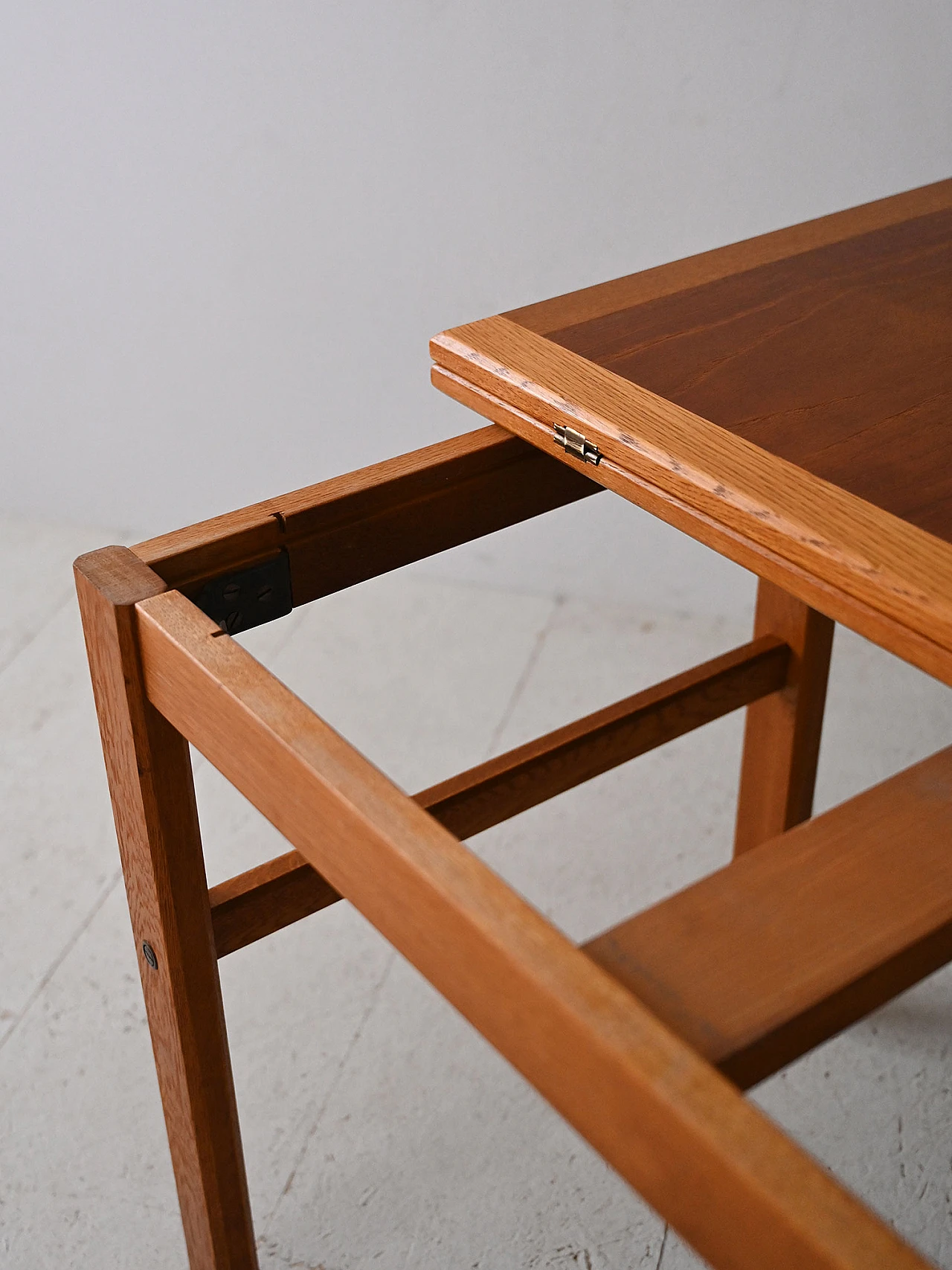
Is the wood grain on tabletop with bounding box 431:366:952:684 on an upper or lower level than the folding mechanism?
upper

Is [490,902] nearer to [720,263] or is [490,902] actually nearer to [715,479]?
[715,479]

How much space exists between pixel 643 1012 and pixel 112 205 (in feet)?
5.40

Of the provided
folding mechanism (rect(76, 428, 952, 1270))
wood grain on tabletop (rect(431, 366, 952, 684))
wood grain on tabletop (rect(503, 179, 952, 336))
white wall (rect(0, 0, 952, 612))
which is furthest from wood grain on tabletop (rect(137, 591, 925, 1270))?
white wall (rect(0, 0, 952, 612))

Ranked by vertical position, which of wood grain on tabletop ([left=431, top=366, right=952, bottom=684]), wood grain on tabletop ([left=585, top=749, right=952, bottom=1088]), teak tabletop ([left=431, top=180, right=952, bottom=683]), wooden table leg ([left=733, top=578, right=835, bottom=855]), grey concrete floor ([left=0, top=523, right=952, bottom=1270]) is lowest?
grey concrete floor ([left=0, top=523, right=952, bottom=1270])

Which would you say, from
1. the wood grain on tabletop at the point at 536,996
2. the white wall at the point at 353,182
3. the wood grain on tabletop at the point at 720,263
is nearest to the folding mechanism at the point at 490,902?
the wood grain on tabletop at the point at 536,996

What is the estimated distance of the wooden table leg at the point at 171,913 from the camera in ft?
2.20

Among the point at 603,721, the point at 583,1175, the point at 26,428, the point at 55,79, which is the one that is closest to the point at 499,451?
the point at 603,721

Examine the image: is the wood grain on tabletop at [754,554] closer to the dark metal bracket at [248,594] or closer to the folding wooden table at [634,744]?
the folding wooden table at [634,744]

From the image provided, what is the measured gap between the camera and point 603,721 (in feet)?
3.23

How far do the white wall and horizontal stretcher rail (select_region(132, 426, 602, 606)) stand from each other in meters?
0.86

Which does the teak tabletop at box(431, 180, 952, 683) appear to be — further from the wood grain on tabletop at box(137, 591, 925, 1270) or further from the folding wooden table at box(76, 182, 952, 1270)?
the wood grain on tabletop at box(137, 591, 925, 1270)

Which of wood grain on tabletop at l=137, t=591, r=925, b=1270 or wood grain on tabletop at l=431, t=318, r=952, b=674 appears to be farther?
wood grain on tabletop at l=431, t=318, r=952, b=674

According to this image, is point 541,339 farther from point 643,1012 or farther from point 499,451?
point 643,1012

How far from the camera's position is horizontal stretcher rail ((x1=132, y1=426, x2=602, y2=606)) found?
2.30 ft
